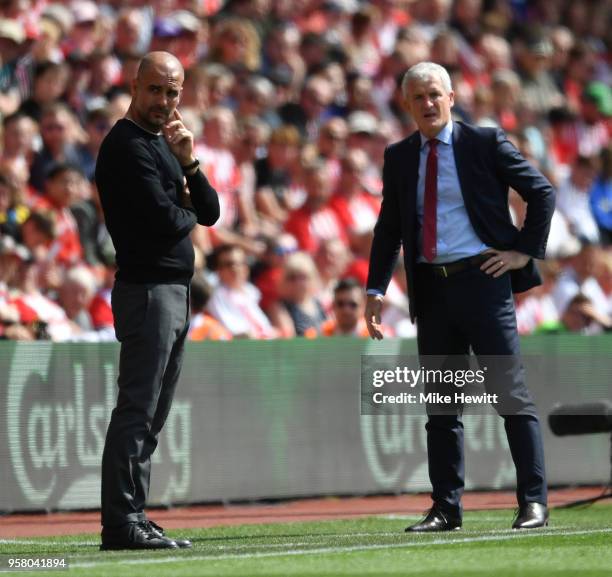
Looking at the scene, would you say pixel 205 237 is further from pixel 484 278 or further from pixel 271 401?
pixel 484 278

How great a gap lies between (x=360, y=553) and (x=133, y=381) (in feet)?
4.23

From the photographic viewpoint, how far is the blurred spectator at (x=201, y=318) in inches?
449

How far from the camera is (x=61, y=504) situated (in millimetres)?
9938

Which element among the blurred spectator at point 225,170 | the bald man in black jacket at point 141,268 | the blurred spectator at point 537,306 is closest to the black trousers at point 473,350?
the bald man in black jacket at point 141,268

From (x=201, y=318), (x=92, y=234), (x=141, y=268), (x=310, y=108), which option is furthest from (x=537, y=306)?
(x=141, y=268)

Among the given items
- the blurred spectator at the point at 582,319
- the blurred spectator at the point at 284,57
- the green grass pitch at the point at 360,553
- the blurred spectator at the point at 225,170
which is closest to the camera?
the green grass pitch at the point at 360,553

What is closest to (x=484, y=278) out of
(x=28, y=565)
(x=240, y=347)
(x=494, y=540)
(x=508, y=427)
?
(x=508, y=427)

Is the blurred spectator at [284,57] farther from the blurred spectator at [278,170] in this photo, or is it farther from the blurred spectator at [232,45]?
the blurred spectator at [278,170]

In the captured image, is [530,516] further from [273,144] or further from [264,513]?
[273,144]

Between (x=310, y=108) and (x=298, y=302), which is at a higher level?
(x=310, y=108)

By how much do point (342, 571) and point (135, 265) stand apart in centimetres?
182

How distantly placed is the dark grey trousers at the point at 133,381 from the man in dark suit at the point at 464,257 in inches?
54.5

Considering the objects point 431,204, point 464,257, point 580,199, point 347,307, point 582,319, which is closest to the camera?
point 464,257

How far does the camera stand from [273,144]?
1415 cm
